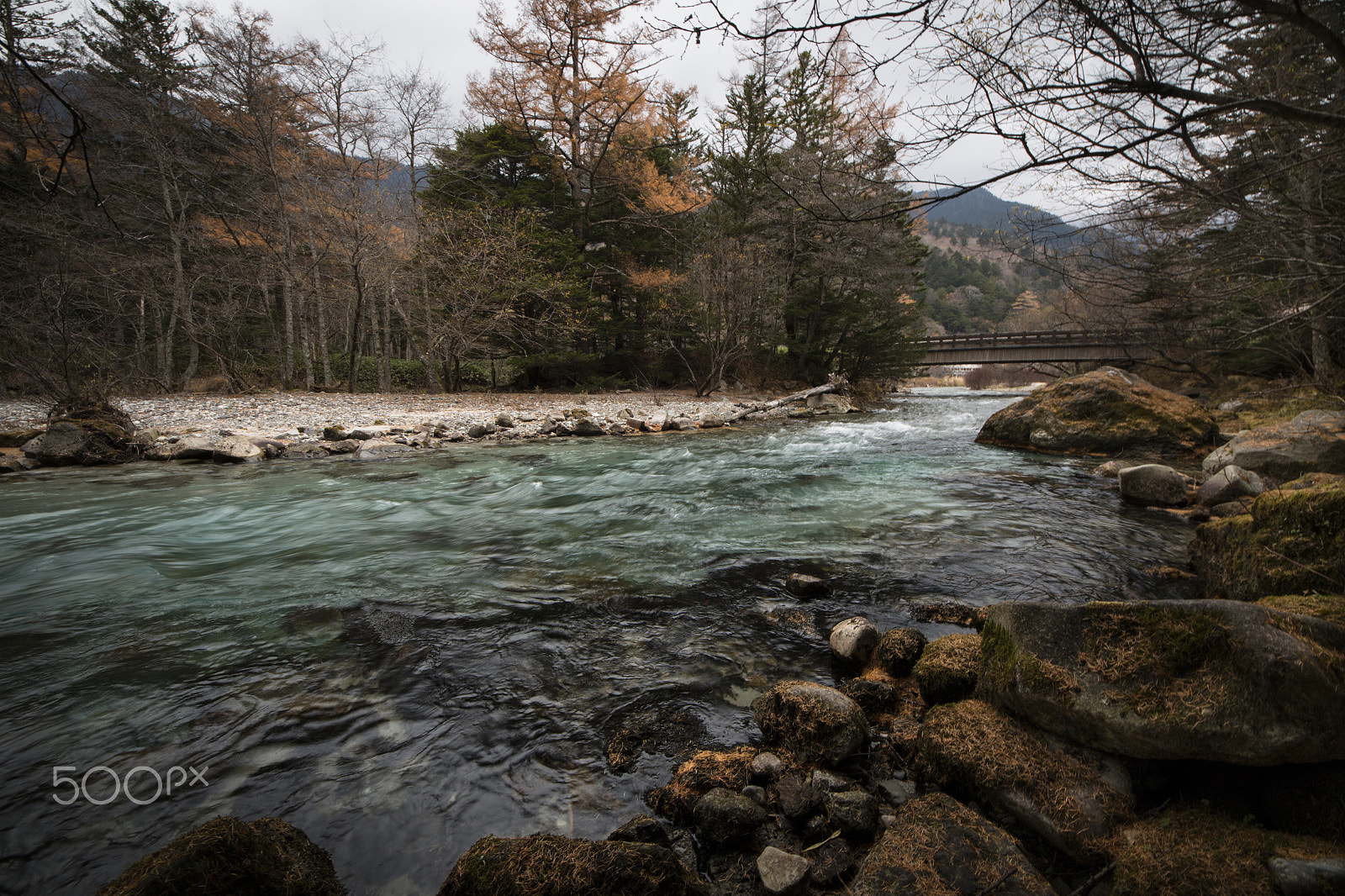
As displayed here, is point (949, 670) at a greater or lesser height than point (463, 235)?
lesser

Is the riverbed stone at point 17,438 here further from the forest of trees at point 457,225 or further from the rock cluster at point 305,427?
the forest of trees at point 457,225

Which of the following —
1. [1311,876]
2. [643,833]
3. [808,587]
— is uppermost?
[1311,876]

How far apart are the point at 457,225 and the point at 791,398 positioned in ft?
38.9

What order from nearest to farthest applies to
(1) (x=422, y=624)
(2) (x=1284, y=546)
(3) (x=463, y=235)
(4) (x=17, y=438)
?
(2) (x=1284, y=546) < (1) (x=422, y=624) < (4) (x=17, y=438) < (3) (x=463, y=235)

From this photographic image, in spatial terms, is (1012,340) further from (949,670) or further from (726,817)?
(726,817)

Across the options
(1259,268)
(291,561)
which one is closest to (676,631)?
(291,561)

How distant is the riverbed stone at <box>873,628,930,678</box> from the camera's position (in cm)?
282

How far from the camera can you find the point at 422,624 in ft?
11.3

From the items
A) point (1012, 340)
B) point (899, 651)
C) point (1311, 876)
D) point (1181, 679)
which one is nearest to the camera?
point (1311, 876)

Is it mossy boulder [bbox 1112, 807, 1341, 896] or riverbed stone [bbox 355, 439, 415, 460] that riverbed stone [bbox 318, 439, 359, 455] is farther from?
mossy boulder [bbox 1112, 807, 1341, 896]

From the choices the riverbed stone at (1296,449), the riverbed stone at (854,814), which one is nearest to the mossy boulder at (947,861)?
the riverbed stone at (854,814)

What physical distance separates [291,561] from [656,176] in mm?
17167

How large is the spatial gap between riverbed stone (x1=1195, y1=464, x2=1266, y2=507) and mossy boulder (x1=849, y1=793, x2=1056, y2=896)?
605 centimetres

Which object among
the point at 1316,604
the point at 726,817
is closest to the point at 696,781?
the point at 726,817
